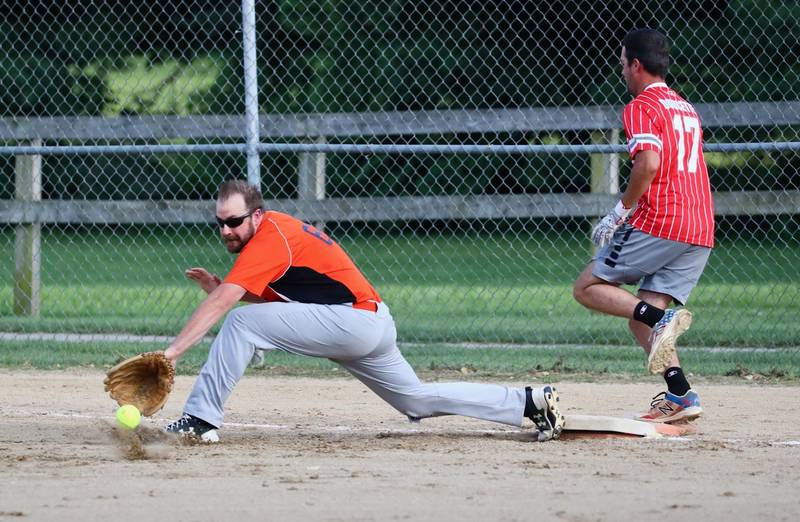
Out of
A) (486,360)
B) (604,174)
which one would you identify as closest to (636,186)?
(486,360)

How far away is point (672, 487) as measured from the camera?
15.6ft

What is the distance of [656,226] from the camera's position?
20.3ft

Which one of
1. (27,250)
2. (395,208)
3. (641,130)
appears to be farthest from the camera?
(27,250)

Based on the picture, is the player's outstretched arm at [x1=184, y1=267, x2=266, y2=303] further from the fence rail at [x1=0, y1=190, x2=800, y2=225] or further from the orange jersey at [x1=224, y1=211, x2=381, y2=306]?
the fence rail at [x1=0, y1=190, x2=800, y2=225]

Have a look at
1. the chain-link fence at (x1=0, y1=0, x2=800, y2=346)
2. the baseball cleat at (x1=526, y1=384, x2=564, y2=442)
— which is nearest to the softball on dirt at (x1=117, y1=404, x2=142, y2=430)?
the baseball cleat at (x1=526, y1=384, x2=564, y2=442)

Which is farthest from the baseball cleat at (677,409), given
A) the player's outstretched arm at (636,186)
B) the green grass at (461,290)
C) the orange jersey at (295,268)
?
the green grass at (461,290)

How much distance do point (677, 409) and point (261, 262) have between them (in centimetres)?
224

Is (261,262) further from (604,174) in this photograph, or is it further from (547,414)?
(604,174)

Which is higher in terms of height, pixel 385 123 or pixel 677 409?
pixel 385 123

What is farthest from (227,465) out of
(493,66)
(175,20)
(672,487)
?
(175,20)

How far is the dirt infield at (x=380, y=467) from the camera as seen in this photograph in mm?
4340

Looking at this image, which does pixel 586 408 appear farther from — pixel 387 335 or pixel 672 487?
pixel 672 487

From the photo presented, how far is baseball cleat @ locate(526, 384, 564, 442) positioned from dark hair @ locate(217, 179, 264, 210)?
5.08 ft

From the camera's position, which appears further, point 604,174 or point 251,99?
point 604,174
